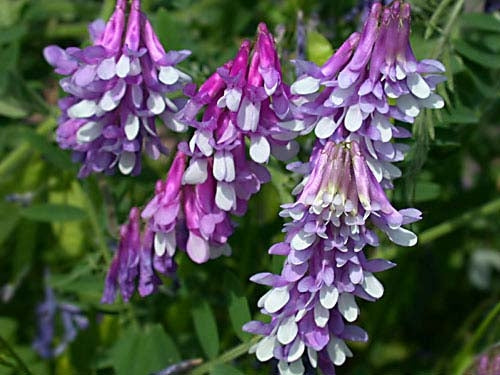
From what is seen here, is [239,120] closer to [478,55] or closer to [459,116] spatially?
[459,116]

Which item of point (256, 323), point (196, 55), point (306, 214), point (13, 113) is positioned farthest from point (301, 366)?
point (13, 113)

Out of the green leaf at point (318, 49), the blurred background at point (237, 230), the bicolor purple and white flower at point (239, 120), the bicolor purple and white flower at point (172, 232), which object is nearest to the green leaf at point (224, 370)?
the blurred background at point (237, 230)

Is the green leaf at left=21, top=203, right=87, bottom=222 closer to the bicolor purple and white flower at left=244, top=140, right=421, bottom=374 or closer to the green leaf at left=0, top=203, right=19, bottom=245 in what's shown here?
the green leaf at left=0, top=203, right=19, bottom=245

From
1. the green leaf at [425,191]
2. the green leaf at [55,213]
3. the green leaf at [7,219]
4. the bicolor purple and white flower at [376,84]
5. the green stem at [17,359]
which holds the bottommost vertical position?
the green leaf at [7,219]

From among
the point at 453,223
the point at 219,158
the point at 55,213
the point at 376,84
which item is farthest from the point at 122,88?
the point at 453,223

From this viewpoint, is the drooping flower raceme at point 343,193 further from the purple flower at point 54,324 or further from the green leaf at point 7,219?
the green leaf at point 7,219

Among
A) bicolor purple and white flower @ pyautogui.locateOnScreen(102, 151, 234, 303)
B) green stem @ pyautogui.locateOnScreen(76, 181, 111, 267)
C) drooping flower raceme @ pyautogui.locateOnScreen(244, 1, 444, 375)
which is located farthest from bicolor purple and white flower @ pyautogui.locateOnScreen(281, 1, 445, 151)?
green stem @ pyautogui.locateOnScreen(76, 181, 111, 267)

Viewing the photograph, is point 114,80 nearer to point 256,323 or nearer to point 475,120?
point 256,323
